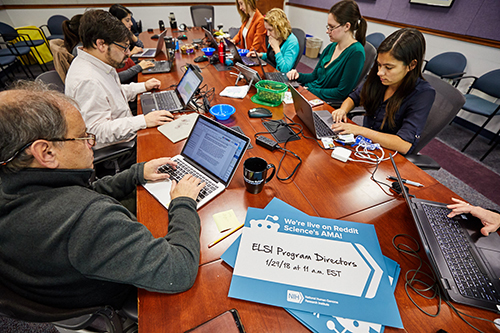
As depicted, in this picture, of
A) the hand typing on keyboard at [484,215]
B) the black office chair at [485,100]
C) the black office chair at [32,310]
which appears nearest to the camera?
the black office chair at [32,310]

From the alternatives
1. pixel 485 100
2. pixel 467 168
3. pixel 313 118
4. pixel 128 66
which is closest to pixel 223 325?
pixel 313 118

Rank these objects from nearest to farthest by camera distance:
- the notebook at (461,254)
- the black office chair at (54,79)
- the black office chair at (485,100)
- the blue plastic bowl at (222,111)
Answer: the notebook at (461,254)
the blue plastic bowl at (222,111)
the black office chair at (54,79)
the black office chair at (485,100)

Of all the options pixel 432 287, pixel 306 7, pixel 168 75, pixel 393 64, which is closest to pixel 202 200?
pixel 432 287

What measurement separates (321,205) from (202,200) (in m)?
0.54

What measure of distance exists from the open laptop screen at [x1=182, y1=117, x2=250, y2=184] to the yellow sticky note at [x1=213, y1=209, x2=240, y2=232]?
17cm

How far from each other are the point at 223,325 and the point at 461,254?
0.85m

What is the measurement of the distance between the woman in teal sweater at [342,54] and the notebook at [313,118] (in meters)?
0.63

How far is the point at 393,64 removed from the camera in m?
1.33

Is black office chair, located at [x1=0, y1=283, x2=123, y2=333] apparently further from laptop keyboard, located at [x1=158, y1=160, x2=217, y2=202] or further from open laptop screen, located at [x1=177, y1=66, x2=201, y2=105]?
open laptop screen, located at [x1=177, y1=66, x2=201, y2=105]

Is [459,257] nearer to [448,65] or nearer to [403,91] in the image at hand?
[403,91]

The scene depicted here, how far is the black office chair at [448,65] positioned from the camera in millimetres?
2914

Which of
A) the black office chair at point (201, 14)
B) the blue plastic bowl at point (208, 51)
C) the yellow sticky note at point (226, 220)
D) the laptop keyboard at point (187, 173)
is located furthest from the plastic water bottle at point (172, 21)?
the yellow sticky note at point (226, 220)

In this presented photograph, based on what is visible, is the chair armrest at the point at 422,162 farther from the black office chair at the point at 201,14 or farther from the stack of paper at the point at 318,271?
the black office chair at the point at 201,14

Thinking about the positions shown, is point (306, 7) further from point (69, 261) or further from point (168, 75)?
point (69, 261)
